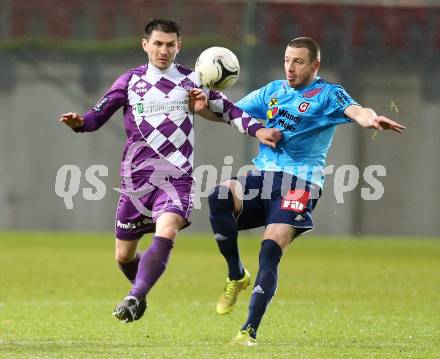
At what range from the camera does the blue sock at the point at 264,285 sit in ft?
22.1

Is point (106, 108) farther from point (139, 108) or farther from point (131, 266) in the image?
point (131, 266)

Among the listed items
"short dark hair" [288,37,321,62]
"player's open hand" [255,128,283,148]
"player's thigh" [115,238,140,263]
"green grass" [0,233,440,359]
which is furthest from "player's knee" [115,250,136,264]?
"short dark hair" [288,37,321,62]

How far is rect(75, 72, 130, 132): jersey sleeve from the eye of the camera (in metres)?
7.26

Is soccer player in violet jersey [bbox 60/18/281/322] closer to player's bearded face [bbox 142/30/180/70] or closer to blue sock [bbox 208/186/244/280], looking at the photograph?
player's bearded face [bbox 142/30/180/70]

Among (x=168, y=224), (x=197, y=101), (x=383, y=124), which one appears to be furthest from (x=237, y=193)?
(x=383, y=124)

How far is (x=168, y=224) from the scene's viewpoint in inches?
274

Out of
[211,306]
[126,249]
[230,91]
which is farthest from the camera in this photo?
[230,91]

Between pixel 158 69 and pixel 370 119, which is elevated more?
pixel 158 69

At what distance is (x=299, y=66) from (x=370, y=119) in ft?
2.42

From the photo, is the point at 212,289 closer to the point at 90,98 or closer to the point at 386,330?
the point at 386,330

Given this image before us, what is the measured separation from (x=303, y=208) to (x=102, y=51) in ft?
40.8

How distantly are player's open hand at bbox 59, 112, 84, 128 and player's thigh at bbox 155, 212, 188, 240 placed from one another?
78 cm

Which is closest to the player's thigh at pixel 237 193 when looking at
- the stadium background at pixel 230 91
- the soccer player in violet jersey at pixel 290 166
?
the soccer player in violet jersey at pixel 290 166

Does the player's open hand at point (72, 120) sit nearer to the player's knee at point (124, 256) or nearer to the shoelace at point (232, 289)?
the player's knee at point (124, 256)
